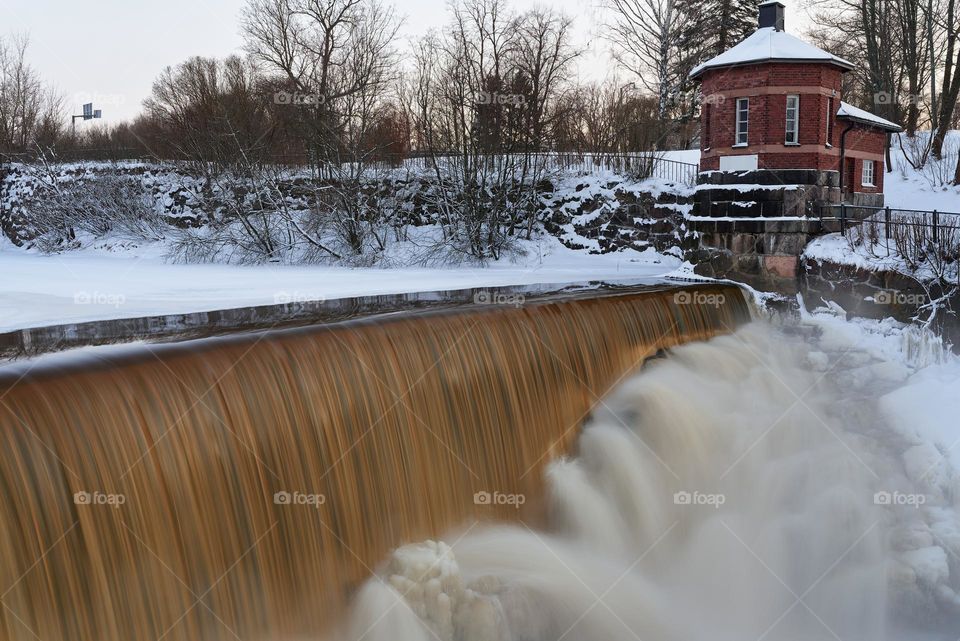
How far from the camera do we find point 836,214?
16.8 meters

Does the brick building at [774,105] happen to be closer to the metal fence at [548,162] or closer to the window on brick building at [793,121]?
the window on brick building at [793,121]

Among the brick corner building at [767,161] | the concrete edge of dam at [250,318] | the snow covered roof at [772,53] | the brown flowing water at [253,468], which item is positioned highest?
the snow covered roof at [772,53]

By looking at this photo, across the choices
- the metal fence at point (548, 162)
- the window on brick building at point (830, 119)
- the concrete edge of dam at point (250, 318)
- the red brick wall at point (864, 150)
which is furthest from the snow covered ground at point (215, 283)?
the red brick wall at point (864, 150)

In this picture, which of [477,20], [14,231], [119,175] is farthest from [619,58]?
[14,231]

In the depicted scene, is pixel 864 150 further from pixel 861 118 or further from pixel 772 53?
pixel 772 53

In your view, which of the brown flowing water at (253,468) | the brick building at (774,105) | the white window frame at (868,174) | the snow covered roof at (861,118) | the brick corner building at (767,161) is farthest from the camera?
the white window frame at (868,174)

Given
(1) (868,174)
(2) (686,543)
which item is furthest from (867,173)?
(2) (686,543)

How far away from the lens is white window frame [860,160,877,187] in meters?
26.3

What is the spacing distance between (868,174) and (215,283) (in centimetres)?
2206

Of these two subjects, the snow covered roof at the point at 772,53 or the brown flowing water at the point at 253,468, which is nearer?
the brown flowing water at the point at 253,468

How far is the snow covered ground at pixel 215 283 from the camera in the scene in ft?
33.1

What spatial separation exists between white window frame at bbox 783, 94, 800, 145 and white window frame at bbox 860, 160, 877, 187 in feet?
34.2

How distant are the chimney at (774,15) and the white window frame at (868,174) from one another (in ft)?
31.0

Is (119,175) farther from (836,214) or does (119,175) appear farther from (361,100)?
(836,214)
